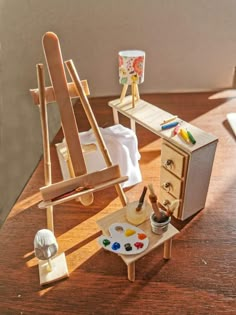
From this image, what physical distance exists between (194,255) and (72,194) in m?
0.32

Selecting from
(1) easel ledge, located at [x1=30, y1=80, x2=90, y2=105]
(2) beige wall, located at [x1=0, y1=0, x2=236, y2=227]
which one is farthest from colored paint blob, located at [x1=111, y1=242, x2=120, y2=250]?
(2) beige wall, located at [x1=0, y1=0, x2=236, y2=227]

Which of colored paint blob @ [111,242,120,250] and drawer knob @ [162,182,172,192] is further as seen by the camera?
drawer knob @ [162,182,172,192]

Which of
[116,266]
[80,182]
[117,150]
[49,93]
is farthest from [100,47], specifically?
[116,266]

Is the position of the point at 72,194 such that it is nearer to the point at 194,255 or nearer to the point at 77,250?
the point at 77,250

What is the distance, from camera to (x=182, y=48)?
133 centimetres

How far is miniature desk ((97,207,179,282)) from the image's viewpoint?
597 millimetres

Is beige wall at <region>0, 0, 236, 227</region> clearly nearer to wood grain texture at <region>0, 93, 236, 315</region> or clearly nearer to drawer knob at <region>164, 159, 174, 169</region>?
wood grain texture at <region>0, 93, 236, 315</region>

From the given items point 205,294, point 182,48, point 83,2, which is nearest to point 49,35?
point 205,294

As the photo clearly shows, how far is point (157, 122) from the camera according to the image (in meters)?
0.82

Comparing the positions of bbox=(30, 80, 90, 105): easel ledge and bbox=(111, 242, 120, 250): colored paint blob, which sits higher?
bbox=(30, 80, 90, 105): easel ledge

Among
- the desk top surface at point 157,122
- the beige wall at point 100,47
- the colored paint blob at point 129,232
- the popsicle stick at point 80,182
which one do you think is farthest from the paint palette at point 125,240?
the beige wall at point 100,47

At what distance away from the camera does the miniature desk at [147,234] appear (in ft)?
1.96

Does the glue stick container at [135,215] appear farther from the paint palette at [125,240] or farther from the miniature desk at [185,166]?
the miniature desk at [185,166]

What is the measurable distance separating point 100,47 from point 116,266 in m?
0.97
